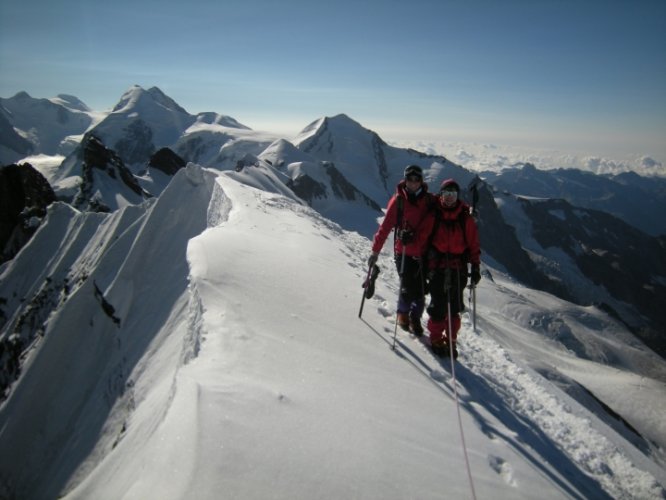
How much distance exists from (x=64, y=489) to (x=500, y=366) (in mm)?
10256

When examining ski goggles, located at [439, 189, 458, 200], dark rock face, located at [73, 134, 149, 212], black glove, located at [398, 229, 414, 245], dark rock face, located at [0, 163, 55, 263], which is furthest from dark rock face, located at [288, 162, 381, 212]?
ski goggles, located at [439, 189, 458, 200]

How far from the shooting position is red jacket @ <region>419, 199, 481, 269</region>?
708 cm

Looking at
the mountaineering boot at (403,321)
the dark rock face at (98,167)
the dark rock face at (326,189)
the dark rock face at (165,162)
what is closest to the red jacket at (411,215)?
the mountaineering boot at (403,321)

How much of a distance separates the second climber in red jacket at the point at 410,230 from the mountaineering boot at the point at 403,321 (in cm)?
21

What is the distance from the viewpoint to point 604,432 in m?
7.37

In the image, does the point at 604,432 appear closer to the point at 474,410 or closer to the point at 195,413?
the point at 474,410

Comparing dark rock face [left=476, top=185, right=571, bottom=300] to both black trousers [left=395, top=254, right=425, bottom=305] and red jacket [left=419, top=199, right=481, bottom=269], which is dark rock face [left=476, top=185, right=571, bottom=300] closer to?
black trousers [left=395, top=254, right=425, bottom=305]

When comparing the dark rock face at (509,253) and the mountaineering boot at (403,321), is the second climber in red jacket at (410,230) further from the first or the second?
the dark rock face at (509,253)

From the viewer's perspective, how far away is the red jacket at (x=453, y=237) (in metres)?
7.08

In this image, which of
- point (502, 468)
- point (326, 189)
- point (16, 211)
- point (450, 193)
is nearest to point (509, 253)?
point (326, 189)

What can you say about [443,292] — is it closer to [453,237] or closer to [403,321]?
[453,237]

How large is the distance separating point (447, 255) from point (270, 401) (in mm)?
4253

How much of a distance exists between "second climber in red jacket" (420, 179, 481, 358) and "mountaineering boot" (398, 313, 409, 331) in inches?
29.5

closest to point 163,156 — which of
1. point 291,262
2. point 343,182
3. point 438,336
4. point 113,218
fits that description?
point 343,182
